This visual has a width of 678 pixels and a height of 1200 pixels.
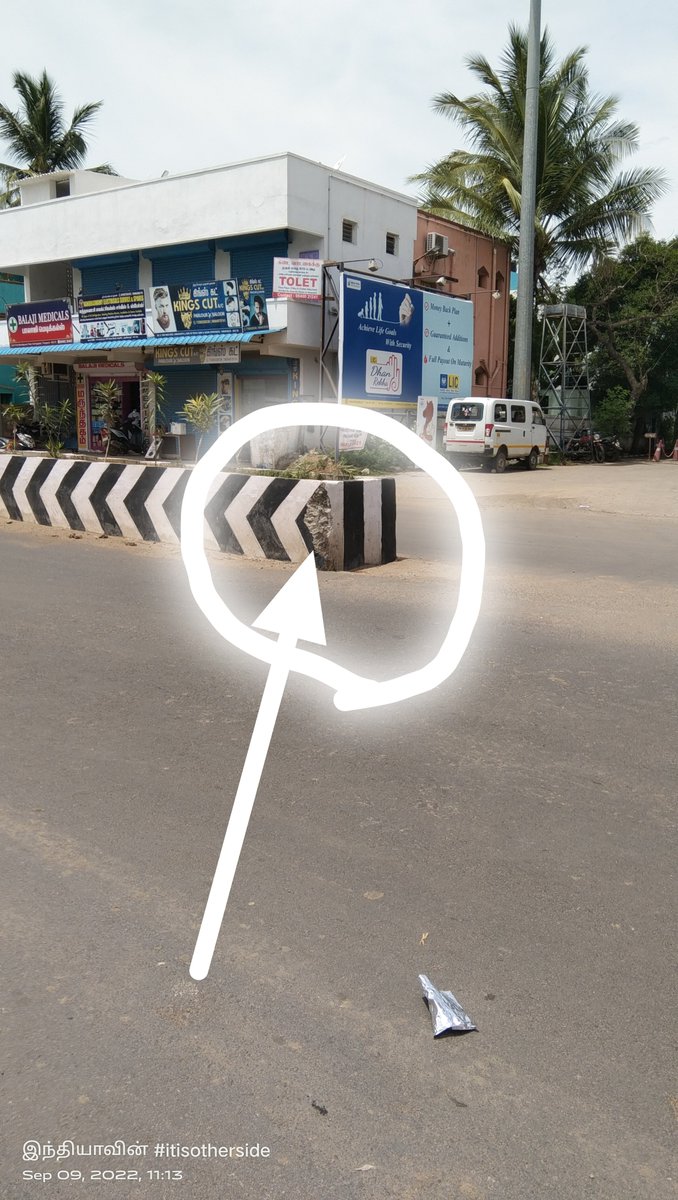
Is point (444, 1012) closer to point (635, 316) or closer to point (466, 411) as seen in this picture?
point (466, 411)

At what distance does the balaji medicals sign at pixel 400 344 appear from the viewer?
78.0ft

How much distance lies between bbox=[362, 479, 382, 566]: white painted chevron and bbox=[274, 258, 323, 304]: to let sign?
15689 mm

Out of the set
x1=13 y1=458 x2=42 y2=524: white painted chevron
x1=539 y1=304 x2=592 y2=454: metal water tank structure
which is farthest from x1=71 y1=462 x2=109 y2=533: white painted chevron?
x1=539 y1=304 x2=592 y2=454: metal water tank structure

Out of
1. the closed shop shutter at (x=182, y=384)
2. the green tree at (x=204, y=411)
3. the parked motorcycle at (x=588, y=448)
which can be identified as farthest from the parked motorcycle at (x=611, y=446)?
the green tree at (x=204, y=411)

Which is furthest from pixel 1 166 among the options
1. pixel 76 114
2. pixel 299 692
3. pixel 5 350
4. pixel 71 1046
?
pixel 71 1046

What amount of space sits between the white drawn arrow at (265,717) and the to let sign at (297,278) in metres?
16.4

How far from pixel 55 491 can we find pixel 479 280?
24214 millimetres

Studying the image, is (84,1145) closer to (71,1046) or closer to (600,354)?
(71,1046)

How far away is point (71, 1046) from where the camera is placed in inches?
98.3

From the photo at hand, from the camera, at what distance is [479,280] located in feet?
106

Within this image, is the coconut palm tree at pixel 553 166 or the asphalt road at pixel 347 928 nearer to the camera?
the asphalt road at pixel 347 928

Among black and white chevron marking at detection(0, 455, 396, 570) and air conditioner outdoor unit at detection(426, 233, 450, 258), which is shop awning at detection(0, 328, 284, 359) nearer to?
air conditioner outdoor unit at detection(426, 233, 450, 258)

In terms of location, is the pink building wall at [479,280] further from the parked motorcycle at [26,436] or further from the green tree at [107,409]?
the parked motorcycle at [26,436]

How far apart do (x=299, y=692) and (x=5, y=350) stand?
27.7 meters
